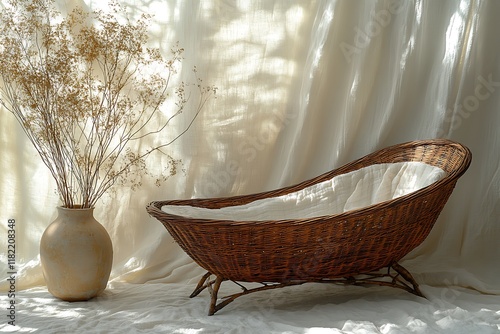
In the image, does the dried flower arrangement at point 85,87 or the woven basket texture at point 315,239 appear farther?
the dried flower arrangement at point 85,87

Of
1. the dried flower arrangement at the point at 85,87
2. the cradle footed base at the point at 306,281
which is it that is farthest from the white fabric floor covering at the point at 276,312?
the dried flower arrangement at the point at 85,87

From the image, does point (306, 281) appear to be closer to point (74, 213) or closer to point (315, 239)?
point (315, 239)

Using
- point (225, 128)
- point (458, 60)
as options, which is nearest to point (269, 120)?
point (225, 128)

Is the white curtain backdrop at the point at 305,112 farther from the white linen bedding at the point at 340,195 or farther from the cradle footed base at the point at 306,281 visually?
the cradle footed base at the point at 306,281

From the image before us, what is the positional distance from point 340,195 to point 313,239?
0.59 m

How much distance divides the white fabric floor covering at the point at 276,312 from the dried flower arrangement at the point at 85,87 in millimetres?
452

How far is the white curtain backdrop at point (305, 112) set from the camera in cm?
284

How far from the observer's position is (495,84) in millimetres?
2834

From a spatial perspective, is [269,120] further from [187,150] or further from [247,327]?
[247,327]

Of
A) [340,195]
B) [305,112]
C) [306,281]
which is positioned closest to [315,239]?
[306,281]

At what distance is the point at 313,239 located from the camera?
2186mm

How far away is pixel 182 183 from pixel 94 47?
2.65ft

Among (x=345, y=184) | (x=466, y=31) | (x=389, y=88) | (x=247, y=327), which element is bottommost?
(x=247, y=327)

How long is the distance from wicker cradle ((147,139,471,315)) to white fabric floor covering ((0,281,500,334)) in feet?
0.39
